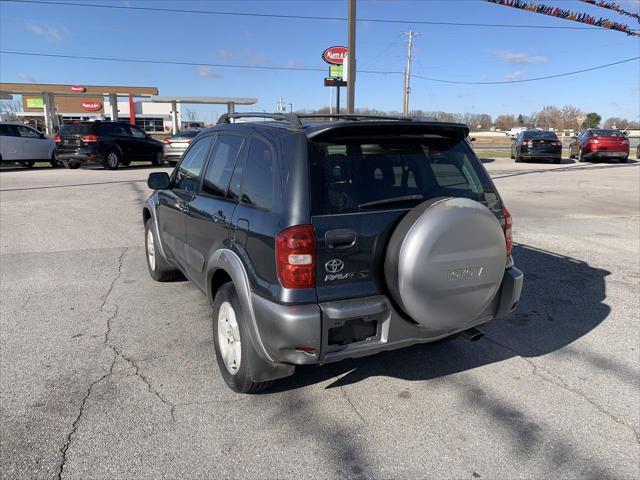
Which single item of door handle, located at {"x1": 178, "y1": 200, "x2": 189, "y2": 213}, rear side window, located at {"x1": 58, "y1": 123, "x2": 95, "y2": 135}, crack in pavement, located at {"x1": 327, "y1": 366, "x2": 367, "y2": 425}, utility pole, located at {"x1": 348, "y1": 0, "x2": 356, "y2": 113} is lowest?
crack in pavement, located at {"x1": 327, "y1": 366, "x2": 367, "y2": 425}

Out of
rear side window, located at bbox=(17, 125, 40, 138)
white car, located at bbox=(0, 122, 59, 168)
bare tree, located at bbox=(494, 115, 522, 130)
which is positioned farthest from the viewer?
bare tree, located at bbox=(494, 115, 522, 130)

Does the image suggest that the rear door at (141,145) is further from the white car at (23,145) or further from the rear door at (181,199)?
the rear door at (181,199)

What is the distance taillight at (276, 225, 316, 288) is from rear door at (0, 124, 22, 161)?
62.2 ft

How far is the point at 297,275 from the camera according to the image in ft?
8.84

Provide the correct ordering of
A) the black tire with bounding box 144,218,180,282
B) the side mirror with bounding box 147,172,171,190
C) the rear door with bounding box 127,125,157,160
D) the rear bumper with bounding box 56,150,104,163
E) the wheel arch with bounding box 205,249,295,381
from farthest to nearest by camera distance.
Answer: the rear door with bounding box 127,125,157,160
the rear bumper with bounding box 56,150,104,163
the black tire with bounding box 144,218,180,282
the side mirror with bounding box 147,172,171,190
the wheel arch with bounding box 205,249,295,381

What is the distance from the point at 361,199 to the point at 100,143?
17.8m

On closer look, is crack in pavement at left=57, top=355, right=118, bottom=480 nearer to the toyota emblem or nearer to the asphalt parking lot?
the asphalt parking lot

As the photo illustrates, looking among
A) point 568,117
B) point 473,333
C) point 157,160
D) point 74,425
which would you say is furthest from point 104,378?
point 568,117

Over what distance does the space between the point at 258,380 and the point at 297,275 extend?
80 cm

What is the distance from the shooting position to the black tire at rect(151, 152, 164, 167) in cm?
2055

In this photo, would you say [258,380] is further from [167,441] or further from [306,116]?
[306,116]

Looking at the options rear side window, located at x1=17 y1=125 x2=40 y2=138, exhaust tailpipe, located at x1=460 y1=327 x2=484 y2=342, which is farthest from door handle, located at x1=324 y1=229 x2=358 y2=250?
rear side window, located at x1=17 y1=125 x2=40 y2=138

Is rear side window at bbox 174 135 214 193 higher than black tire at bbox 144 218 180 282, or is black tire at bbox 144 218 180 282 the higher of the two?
rear side window at bbox 174 135 214 193

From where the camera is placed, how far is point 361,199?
285 cm
